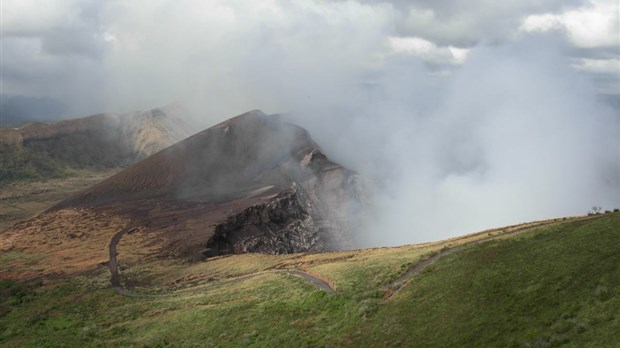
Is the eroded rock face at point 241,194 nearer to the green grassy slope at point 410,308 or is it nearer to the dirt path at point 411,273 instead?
the green grassy slope at point 410,308

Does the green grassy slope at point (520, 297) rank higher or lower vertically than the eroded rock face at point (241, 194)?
lower

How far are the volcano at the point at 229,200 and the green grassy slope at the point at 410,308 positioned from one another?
36.7 metres

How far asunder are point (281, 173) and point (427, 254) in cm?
10418

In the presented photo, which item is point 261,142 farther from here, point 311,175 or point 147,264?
point 147,264

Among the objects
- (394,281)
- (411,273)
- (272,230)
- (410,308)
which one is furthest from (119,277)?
(410,308)

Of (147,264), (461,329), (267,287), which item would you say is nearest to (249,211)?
(147,264)

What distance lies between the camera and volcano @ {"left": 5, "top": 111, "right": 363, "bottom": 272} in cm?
11394

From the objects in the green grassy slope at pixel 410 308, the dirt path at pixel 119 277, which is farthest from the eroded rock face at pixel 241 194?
the green grassy slope at pixel 410 308

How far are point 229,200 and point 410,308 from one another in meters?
97.3

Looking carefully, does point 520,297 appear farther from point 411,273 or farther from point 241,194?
point 241,194

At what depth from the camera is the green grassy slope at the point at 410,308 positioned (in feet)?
101

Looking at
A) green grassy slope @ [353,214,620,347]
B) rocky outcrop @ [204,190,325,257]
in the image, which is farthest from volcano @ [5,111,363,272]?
green grassy slope @ [353,214,620,347]

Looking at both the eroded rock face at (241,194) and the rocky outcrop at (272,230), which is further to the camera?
the eroded rock face at (241,194)

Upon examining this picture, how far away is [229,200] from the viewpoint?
5182 inches
